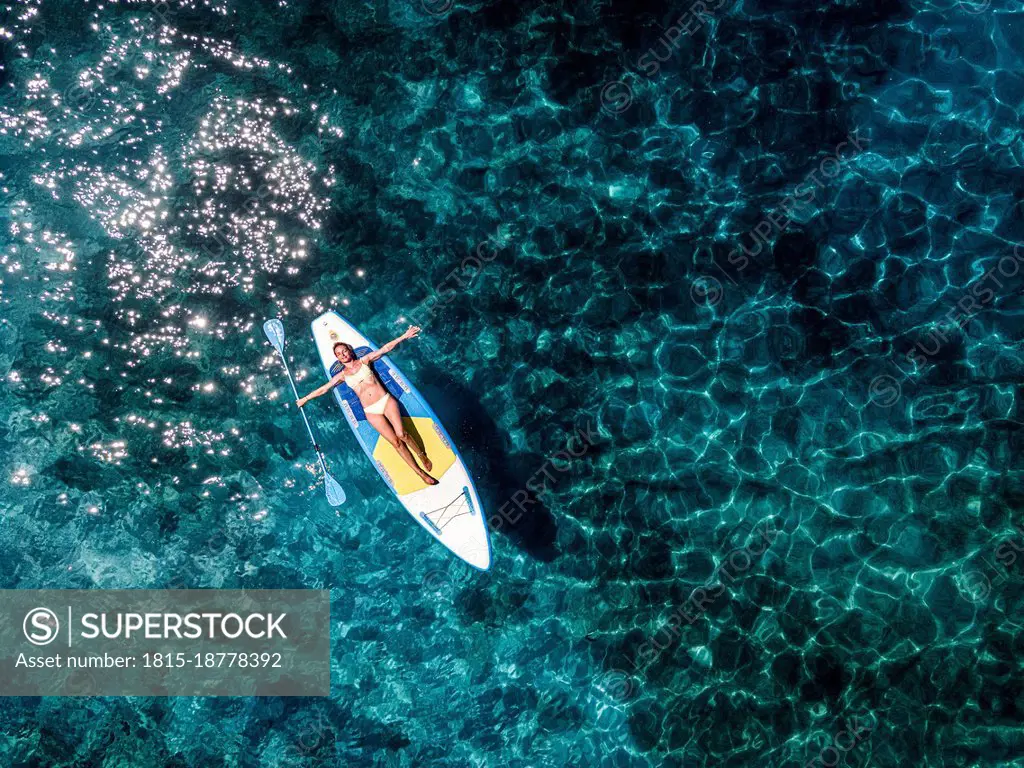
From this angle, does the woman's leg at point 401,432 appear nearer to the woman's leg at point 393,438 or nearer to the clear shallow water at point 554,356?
the woman's leg at point 393,438

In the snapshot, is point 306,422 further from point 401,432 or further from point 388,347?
point 388,347

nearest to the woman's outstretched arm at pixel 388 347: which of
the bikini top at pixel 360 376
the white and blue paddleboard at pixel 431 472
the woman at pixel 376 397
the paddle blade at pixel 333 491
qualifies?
the woman at pixel 376 397

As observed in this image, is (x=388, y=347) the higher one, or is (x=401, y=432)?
(x=388, y=347)

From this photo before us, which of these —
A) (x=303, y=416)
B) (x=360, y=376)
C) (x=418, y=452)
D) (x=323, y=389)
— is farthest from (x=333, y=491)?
(x=360, y=376)

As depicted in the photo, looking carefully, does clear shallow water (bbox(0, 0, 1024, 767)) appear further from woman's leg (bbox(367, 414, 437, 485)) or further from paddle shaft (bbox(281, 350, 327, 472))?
woman's leg (bbox(367, 414, 437, 485))

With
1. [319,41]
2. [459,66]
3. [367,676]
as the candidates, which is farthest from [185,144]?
[367,676]

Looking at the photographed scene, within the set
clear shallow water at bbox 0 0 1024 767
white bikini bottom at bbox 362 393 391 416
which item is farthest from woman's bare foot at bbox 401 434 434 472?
clear shallow water at bbox 0 0 1024 767

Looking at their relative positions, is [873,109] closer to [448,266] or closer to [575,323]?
[575,323]
